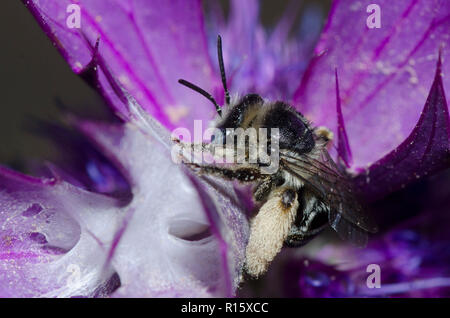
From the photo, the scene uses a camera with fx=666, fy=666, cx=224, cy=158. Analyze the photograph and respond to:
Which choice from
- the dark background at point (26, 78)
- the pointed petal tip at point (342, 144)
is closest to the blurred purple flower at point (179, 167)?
the pointed petal tip at point (342, 144)

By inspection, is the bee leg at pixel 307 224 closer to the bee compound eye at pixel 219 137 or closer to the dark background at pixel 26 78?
the bee compound eye at pixel 219 137

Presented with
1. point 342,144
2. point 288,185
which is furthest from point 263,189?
point 342,144

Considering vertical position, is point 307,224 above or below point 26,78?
below

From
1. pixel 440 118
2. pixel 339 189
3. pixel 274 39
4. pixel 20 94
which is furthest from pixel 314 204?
pixel 20 94

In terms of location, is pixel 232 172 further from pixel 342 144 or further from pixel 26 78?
pixel 26 78

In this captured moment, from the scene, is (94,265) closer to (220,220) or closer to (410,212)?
(220,220)

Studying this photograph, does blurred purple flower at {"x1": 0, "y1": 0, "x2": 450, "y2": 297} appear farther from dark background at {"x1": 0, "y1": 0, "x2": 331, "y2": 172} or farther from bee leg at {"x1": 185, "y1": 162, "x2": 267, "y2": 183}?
dark background at {"x1": 0, "y1": 0, "x2": 331, "y2": 172}
